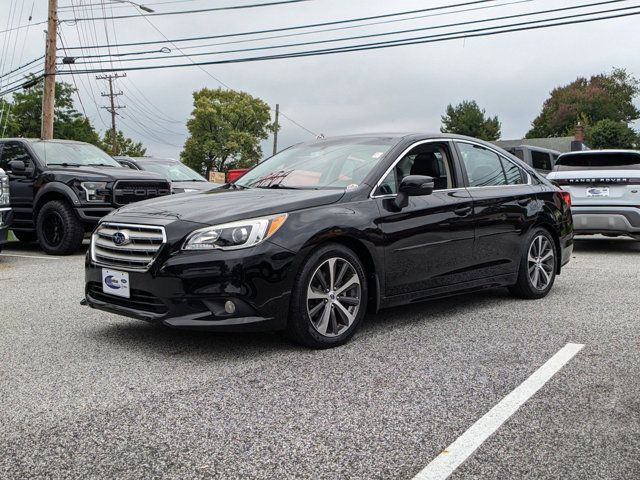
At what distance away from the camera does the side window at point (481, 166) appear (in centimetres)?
598

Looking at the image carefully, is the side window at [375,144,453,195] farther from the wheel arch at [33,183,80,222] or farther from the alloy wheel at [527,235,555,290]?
the wheel arch at [33,183,80,222]

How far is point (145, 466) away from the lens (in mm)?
2771

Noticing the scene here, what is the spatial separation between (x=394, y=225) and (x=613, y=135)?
2708 inches

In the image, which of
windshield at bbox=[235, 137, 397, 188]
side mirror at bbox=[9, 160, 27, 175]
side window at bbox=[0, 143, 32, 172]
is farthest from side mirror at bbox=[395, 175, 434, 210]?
side window at bbox=[0, 143, 32, 172]

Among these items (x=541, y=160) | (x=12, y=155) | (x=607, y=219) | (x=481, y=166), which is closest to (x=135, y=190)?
(x=12, y=155)

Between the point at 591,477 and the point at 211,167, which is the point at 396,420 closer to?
the point at 591,477

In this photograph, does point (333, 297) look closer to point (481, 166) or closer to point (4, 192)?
point (481, 166)

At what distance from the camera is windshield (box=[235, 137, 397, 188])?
17.1 feet

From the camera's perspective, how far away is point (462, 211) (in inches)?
221

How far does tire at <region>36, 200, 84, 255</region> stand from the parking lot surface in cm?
473

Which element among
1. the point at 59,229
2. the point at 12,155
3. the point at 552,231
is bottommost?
the point at 59,229

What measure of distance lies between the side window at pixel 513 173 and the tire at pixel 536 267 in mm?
484

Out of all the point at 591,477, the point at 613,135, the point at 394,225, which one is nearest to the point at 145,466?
the point at 591,477

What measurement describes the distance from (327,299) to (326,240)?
0.39m
